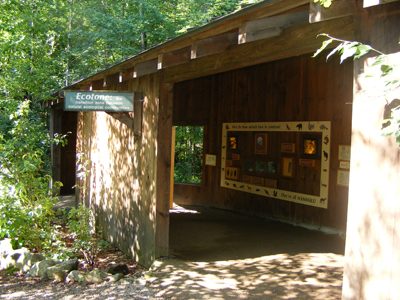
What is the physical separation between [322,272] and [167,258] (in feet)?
7.33

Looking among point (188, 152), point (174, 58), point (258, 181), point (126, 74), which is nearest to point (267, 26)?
point (174, 58)

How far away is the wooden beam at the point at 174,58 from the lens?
5.07 m

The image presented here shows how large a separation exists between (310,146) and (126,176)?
384cm

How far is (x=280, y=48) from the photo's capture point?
12.4 feet

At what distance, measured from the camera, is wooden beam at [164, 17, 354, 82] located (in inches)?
126

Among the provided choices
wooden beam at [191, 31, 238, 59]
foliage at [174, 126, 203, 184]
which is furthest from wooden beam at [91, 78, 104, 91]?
foliage at [174, 126, 203, 184]

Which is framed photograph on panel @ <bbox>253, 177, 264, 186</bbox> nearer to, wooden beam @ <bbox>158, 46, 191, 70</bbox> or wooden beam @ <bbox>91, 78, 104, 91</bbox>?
wooden beam @ <bbox>91, 78, 104, 91</bbox>

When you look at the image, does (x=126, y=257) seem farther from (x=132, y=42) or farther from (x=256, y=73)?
(x=132, y=42)

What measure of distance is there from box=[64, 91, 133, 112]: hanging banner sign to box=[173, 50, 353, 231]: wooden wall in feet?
13.5

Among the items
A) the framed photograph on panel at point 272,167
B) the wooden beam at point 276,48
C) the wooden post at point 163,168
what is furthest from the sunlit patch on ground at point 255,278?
the framed photograph on panel at point 272,167

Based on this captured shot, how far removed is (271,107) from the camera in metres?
8.96

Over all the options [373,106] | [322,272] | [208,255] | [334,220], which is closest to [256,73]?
[334,220]

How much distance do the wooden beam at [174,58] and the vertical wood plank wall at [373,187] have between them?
2.61 m

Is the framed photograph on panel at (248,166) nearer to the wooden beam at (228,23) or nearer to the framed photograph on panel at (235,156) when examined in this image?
the framed photograph on panel at (235,156)
